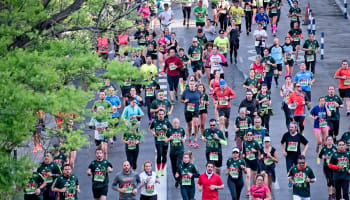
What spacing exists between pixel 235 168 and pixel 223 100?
504cm

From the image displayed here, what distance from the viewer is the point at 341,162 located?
18.9m

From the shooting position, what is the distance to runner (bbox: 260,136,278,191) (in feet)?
63.0

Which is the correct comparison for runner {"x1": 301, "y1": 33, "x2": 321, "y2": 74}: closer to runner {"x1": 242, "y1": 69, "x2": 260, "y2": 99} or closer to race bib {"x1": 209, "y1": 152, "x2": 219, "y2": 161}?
runner {"x1": 242, "y1": 69, "x2": 260, "y2": 99}

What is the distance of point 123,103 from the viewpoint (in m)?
27.5

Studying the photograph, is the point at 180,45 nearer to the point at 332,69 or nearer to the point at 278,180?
the point at 332,69

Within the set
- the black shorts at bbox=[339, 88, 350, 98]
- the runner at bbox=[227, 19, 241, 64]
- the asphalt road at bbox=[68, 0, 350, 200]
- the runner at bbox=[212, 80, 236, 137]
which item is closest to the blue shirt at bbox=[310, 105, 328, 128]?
the asphalt road at bbox=[68, 0, 350, 200]

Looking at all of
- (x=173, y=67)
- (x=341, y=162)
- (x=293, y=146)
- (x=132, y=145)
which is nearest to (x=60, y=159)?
(x=132, y=145)

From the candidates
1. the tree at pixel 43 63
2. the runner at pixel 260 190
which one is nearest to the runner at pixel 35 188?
the tree at pixel 43 63

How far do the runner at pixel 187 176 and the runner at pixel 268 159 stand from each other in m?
1.61

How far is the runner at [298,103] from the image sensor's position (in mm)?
23000

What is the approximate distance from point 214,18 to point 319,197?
17195 millimetres

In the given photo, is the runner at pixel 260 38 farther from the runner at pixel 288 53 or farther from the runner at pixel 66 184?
the runner at pixel 66 184

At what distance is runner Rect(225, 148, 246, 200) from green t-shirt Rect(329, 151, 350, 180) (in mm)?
1988

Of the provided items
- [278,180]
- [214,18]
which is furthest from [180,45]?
[278,180]
